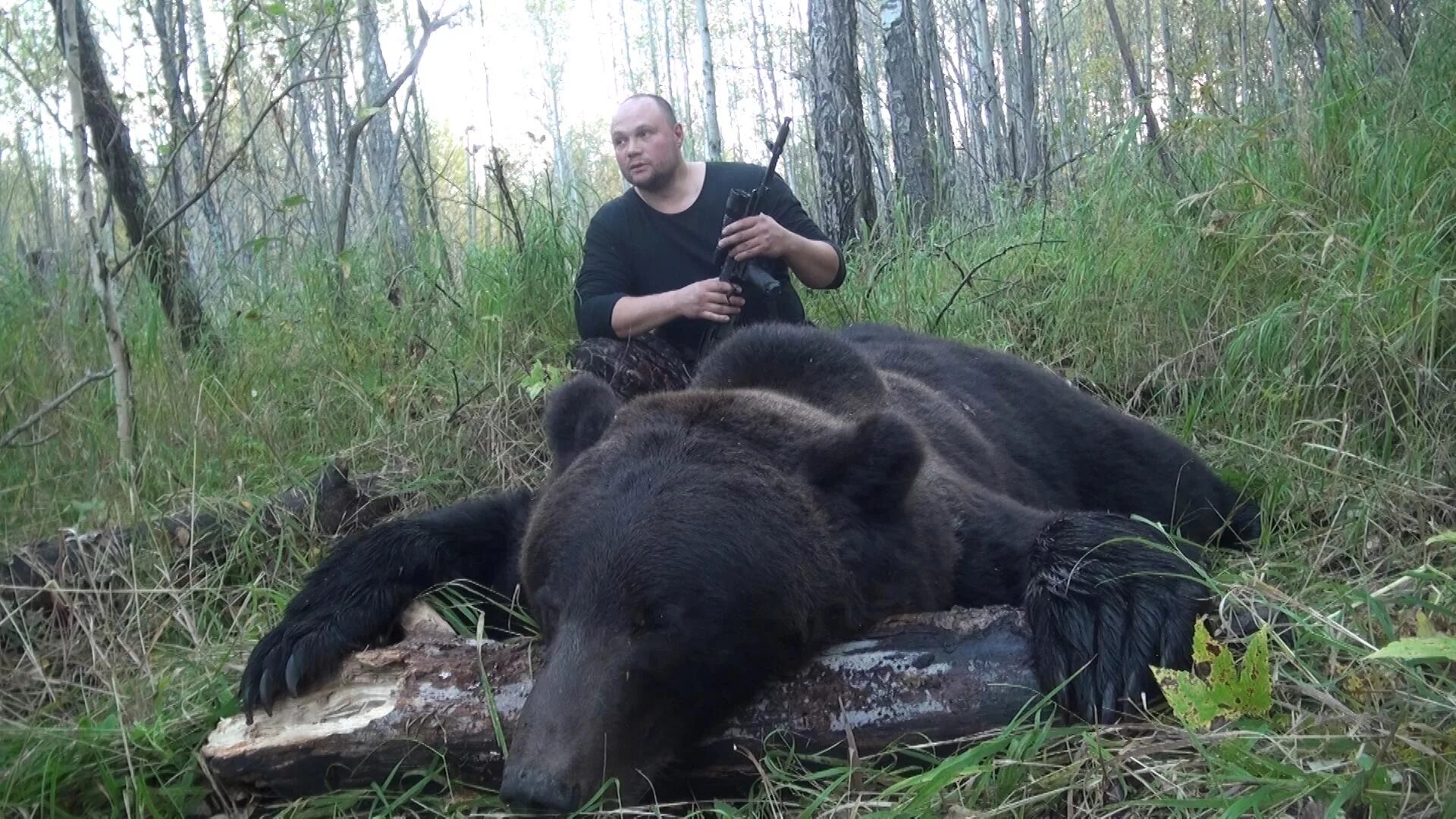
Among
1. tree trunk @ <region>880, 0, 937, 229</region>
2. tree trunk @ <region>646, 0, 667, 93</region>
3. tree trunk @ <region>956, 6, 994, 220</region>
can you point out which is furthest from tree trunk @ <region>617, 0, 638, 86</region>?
tree trunk @ <region>880, 0, 937, 229</region>

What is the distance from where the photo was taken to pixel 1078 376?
5066 mm

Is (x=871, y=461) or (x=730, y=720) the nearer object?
(x=730, y=720)

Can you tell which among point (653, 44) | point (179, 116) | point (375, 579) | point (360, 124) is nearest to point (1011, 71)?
point (360, 124)

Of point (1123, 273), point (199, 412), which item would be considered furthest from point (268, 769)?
point (1123, 273)

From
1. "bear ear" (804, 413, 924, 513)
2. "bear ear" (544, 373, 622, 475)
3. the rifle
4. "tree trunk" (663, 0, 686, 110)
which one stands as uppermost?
"tree trunk" (663, 0, 686, 110)

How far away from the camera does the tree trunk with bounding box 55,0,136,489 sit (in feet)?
12.4

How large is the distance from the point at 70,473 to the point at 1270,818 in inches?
149

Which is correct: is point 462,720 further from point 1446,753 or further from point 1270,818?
point 1446,753

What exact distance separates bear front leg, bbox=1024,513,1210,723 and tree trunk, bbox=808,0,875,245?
15.8ft

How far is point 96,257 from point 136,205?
1614 mm

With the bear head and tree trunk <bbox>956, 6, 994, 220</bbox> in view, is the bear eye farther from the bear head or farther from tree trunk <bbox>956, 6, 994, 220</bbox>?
tree trunk <bbox>956, 6, 994, 220</bbox>

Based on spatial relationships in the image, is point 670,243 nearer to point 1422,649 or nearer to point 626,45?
point 1422,649

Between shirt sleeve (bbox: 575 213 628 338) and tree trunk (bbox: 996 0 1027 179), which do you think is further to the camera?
tree trunk (bbox: 996 0 1027 179)

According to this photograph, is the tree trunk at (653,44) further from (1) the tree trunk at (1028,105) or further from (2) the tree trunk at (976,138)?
(1) the tree trunk at (1028,105)
